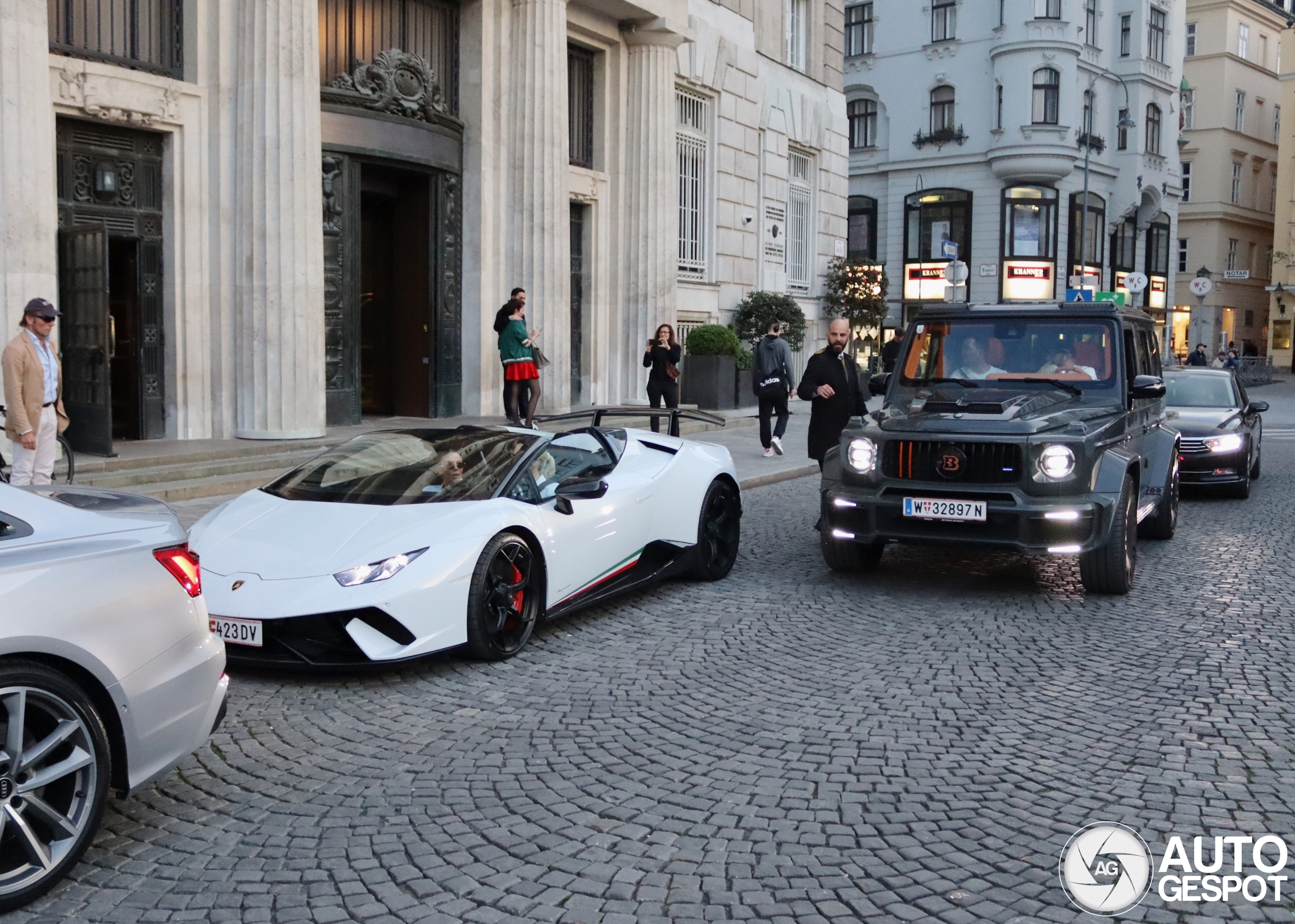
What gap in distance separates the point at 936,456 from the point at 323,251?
32.9 ft

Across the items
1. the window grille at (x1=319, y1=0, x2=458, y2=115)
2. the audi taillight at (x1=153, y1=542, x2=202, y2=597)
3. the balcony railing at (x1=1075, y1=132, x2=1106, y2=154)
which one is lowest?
the audi taillight at (x1=153, y1=542, x2=202, y2=597)

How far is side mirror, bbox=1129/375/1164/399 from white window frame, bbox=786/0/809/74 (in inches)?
827

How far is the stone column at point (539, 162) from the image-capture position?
18.2m

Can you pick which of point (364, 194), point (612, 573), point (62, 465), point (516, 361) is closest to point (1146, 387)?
point (612, 573)

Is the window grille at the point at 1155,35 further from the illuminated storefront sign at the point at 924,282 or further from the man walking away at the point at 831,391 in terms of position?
the man walking away at the point at 831,391

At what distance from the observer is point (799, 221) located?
29.2m

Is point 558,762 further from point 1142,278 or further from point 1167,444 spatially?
point 1142,278

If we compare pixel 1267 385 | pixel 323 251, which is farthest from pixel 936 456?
pixel 1267 385

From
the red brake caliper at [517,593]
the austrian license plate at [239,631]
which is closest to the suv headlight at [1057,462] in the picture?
the red brake caliper at [517,593]

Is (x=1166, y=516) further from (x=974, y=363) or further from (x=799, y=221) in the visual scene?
(x=799, y=221)

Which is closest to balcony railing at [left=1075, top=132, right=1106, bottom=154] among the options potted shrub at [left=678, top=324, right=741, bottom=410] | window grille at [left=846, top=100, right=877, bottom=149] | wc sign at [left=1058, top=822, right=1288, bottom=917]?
window grille at [left=846, top=100, right=877, bottom=149]

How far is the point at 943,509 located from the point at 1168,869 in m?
3.96

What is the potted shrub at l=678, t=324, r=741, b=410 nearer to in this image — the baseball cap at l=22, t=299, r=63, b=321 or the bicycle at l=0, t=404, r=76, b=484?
the bicycle at l=0, t=404, r=76, b=484

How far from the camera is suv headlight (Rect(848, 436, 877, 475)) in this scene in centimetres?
799
